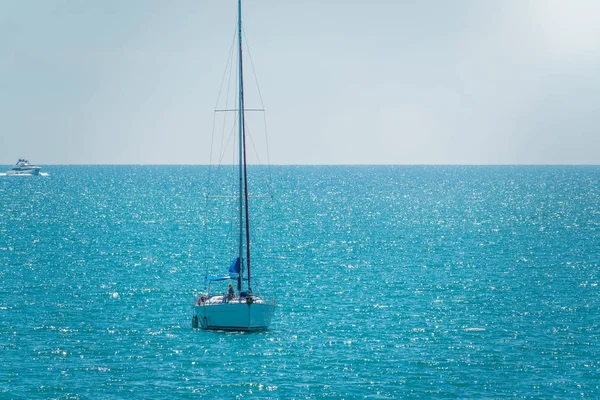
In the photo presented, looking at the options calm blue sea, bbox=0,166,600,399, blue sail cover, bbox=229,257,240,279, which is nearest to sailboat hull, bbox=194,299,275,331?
calm blue sea, bbox=0,166,600,399

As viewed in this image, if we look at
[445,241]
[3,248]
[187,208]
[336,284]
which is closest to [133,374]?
[336,284]

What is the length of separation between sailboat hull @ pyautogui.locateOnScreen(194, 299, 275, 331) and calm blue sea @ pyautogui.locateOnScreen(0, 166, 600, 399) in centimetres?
84

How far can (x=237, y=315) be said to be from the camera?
63062mm

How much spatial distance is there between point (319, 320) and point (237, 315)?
24.9ft

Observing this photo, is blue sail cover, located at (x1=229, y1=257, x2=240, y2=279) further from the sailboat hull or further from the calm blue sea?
the calm blue sea

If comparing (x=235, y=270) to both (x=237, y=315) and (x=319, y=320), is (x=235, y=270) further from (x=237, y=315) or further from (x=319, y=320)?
(x=319, y=320)

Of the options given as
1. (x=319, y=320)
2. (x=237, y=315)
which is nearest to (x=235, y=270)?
(x=237, y=315)

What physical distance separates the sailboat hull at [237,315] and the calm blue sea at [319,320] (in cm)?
84

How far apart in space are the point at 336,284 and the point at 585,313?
2425cm

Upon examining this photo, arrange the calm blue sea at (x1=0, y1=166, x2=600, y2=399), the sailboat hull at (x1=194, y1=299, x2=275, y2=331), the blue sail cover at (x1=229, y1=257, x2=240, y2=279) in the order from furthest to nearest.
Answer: the blue sail cover at (x1=229, y1=257, x2=240, y2=279) → the sailboat hull at (x1=194, y1=299, x2=275, y2=331) → the calm blue sea at (x1=0, y1=166, x2=600, y2=399)

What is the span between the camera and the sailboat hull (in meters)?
62.8

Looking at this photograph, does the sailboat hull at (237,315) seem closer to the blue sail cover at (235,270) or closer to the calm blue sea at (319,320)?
the calm blue sea at (319,320)

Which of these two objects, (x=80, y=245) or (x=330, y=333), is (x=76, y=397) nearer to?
(x=330, y=333)

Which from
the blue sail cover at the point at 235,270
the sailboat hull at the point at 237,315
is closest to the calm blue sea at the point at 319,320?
the sailboat hull at the point at 237,315
